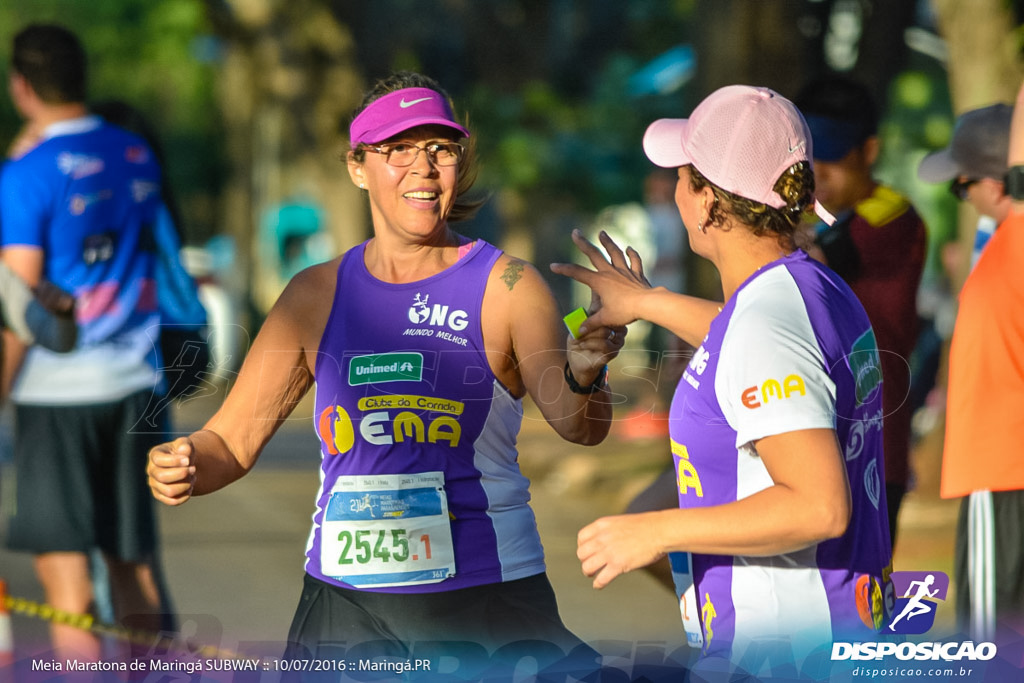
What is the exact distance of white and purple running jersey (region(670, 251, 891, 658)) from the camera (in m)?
2.54

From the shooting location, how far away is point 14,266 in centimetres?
500

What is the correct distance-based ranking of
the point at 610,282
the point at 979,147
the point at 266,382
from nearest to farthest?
the point at 610,282 < the point at 266,382 < the point at 979,147

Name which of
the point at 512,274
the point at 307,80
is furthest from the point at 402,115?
the point at 307,80

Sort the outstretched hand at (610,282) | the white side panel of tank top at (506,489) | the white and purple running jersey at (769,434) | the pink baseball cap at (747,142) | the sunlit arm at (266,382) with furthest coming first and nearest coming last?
the sunlit arm at (266,382), the white side panel of tank top at (506,489), the outstretched hand at (610,282), the pink baseball cap at (747,142), the white and purple running jersey at (769,434)

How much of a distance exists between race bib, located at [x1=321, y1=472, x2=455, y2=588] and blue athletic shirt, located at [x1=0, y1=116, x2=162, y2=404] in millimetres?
2122

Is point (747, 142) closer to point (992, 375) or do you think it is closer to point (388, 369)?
point (388, 369)

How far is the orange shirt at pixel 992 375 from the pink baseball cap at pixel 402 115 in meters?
1.41

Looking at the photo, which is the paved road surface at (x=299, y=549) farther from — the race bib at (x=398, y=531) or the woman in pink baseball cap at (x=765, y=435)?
the woman in pink baseball cap at (x=765, y=435)

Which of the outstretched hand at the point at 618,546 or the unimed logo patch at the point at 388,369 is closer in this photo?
the outstretched hand at the point at 618,546

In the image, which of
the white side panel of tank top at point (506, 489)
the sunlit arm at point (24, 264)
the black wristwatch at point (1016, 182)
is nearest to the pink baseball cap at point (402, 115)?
the white side panel of tank top at point (506, 489)

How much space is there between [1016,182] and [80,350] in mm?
3314

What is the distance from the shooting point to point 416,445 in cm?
335

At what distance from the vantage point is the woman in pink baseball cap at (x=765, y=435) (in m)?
2.45

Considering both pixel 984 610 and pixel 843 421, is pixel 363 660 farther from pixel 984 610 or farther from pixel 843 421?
pixel 984 610
